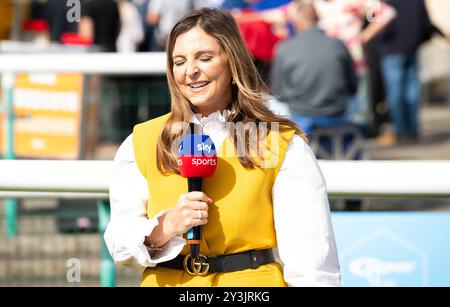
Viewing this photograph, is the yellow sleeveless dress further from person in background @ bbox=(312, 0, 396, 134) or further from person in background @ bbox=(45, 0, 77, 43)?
person in background @ bbox=(312, 0, 396, 134)

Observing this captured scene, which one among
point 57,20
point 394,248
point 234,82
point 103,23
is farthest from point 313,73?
point 234,82

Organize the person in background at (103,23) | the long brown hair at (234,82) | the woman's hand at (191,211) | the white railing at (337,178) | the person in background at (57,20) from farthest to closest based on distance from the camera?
the person in background at (103,23) → the person in background at (57,20) → the white railing at (337,178) → the long brown hair at (234,82) → the woman's hand at (191,211)

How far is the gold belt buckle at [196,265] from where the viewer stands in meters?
3.20

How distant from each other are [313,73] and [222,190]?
6083mm

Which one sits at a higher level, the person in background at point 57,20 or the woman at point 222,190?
the person in background at point 57,20

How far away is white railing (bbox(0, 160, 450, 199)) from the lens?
3.87m

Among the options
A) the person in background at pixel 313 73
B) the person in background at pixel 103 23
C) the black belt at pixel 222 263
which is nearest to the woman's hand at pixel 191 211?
the black belt at pixel 222 263

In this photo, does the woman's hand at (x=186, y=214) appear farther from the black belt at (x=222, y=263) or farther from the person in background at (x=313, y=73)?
the person in background at (x=313, y=73)

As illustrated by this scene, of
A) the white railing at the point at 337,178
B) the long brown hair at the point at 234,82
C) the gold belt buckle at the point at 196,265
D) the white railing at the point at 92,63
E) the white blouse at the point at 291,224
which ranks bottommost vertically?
the gold belt buckle at the point at 196,265

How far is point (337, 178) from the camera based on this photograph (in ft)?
12.9

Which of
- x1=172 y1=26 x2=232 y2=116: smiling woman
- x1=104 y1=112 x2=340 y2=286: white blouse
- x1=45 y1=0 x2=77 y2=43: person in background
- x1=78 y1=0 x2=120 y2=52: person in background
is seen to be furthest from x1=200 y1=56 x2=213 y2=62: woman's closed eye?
x1=78 y1=0 x2=120 y2=52: person in background

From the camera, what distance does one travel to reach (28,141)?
806 centimetres

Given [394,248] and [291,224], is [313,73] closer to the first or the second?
[394,248]

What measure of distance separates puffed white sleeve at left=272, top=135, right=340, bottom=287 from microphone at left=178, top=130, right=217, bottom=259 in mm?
208
